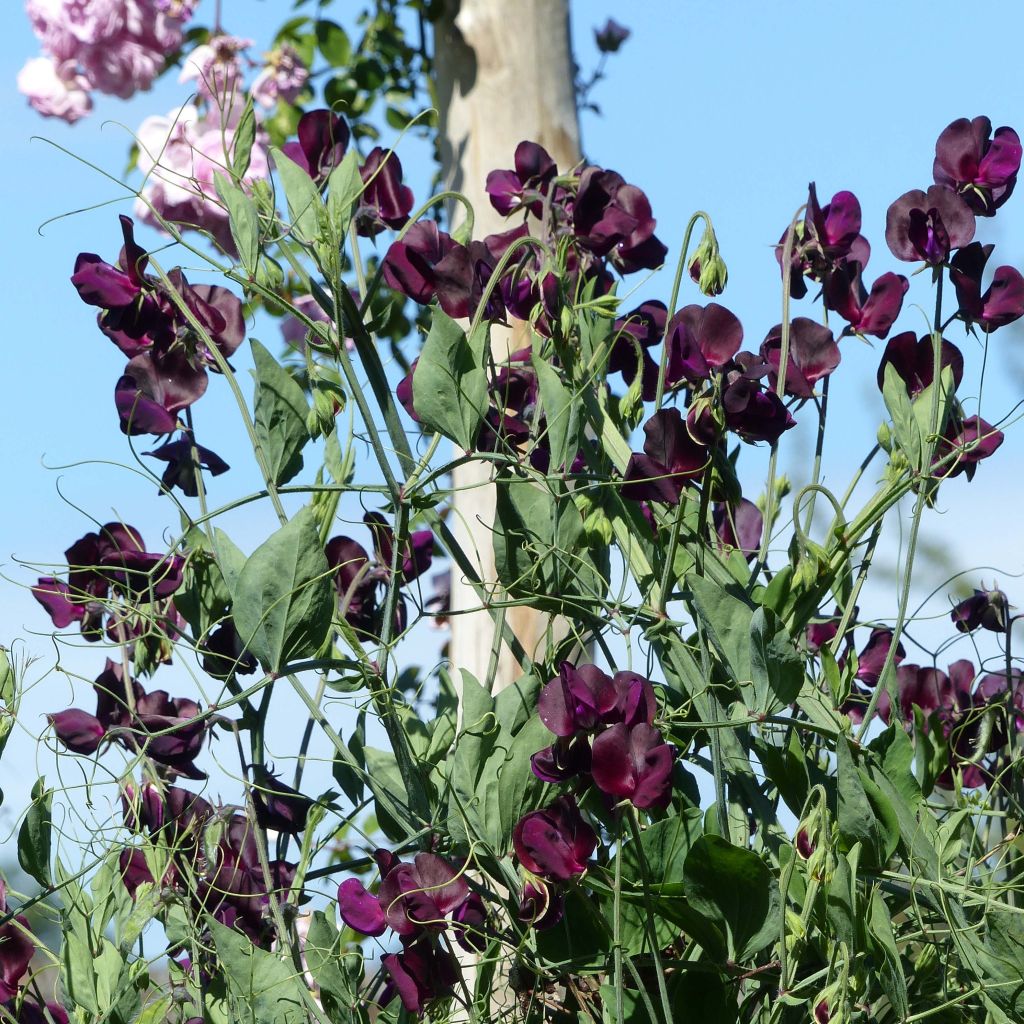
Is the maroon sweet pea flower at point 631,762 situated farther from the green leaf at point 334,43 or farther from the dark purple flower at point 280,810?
the green leaf at point 334,43

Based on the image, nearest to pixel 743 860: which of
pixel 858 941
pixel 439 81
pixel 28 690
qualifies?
pixel 858 941

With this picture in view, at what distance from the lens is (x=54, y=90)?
2219 mm

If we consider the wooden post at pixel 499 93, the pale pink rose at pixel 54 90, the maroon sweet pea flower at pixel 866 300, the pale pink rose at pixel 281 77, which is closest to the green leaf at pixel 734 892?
the maroon sweet pea flower at pixel 866 300

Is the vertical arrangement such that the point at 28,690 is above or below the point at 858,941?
above

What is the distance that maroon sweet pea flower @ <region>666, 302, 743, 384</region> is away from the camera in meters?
0.75

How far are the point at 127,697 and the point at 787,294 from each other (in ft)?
1.58

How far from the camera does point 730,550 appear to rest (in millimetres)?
846

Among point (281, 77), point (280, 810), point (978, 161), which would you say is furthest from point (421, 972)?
point (281, 77)

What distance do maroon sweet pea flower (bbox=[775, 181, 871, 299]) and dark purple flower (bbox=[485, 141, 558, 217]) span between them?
168 mm

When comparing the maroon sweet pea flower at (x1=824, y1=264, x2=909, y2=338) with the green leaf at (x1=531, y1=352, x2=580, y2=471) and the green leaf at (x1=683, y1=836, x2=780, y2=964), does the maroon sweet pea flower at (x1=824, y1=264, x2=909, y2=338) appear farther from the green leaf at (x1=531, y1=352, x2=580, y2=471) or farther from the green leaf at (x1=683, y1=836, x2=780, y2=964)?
the green leaf at (x1=683, y1=836, x2=780, y2=964)

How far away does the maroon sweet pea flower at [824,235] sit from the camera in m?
0.86

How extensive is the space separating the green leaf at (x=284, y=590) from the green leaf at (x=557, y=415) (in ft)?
0.48

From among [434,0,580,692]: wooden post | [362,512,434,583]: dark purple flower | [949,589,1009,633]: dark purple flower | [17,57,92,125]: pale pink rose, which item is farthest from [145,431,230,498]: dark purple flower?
[17,57,92,125]: pale pink rose

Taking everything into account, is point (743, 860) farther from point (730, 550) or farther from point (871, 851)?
point (730, 550)
